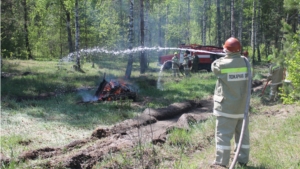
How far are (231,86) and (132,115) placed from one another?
18.3 ft

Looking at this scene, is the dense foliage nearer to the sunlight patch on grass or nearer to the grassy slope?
the grassy slope

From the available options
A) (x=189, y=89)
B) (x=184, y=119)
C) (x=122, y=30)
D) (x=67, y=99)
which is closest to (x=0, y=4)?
(x=67, y=99)

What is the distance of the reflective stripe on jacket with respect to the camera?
425cm

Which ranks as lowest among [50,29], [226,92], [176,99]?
[176,99]

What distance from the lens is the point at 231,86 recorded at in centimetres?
424

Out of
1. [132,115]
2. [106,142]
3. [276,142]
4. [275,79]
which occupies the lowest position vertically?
[132,115]

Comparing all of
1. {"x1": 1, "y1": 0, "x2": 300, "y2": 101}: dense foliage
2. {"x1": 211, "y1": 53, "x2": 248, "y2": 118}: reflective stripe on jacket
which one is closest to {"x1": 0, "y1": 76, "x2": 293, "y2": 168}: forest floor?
{"x1": 211, "y1": 53, "x2": 248, "y2": 118}: reflective stripe on jacket

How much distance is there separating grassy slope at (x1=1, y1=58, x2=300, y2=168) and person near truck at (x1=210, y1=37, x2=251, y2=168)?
289 mm

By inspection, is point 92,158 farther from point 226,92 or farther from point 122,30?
point 122,30

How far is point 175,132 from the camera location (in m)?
6.00

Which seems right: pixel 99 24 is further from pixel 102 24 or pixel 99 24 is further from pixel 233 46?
pixel 233 46

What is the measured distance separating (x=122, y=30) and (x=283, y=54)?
106 feet

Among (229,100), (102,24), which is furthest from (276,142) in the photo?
(102,24)

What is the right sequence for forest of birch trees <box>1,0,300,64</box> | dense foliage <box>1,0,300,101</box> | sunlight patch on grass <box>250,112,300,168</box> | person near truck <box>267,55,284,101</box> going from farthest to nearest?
dense foliage <box>1,0,300,101</box> → forest of birch trees <box>1,0,300,64</box> → person near truck <box>267,55,284,101</box> → sunlight patch on grass <box>250,112,300,168</box>
